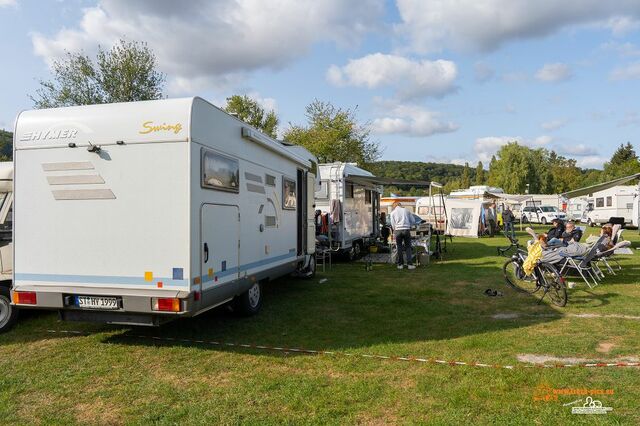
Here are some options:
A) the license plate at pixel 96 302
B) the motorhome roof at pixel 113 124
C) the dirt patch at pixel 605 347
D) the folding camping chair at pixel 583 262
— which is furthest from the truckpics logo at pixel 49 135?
the folding camping chair at pixel 583 262

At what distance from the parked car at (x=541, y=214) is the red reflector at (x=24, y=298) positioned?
114ft

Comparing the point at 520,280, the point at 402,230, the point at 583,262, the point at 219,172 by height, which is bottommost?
the point at 520,280

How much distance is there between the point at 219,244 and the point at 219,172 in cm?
82

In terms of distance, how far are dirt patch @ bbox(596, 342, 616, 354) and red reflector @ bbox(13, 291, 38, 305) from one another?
19.6 feet

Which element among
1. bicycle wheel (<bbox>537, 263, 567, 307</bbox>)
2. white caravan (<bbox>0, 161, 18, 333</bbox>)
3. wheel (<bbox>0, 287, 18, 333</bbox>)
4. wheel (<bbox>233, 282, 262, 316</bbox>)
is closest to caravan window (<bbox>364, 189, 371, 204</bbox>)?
bicycle wheel (<bbox>537, 263, 567, 307</bbox>)

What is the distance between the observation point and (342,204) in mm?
12352

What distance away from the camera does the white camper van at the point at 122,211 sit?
16.0ft

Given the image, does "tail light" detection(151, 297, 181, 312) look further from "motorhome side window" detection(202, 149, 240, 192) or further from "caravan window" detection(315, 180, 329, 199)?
"caravan window" detection(315, 180, 329, 199)

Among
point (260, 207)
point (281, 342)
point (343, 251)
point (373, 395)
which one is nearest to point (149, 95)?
point (343, 251)

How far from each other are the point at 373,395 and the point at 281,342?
5.99 feet

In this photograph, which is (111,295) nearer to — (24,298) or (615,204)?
(24,298)

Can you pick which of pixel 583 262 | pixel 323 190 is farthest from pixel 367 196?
pixel 583 262

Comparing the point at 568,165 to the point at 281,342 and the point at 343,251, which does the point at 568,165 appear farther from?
the point at 281,342

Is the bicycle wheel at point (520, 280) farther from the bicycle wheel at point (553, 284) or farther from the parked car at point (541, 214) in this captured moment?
the parked car at point (541, 214)
